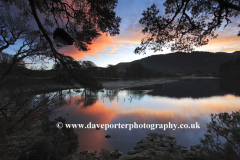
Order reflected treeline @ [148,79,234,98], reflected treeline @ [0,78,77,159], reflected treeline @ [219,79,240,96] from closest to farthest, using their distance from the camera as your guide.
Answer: reflected treeline @ [0,78,77,159] < reflected treeline @ [148,79,234,98] < reflected treeline @ [219,79,240,96]

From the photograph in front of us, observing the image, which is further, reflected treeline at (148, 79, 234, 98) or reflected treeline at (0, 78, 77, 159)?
reflected treeline at (148, 79, 234, 98)

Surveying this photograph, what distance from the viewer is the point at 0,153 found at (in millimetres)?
4863

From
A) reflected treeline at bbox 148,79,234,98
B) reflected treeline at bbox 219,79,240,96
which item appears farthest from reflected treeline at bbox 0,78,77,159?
reflected treeline at bbox 219,79,240,96

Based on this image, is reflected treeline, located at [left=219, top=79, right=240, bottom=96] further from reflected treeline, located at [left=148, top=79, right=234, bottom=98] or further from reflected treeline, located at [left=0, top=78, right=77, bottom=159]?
reflected treeline, located at [left=0, top=78, right=77, bottom=159]

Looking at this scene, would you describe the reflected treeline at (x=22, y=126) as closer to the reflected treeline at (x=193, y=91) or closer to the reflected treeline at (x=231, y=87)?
the reflected treeline at (x=193, y=91)

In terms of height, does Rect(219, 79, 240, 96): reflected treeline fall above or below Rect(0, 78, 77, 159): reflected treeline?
below

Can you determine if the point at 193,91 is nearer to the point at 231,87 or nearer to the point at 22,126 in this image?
the point at 231,87

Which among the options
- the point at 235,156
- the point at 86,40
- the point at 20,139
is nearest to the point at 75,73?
the point at 86,40

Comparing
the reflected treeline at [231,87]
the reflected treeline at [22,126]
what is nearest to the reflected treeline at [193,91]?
the reflected treeline at [231,87]

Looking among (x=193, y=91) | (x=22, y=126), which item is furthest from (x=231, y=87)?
(x=22, y=126)

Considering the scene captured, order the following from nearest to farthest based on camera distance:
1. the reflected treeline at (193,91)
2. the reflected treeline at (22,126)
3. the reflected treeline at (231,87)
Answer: the reflected treeline at (22,126), the reflected treeline at (193,91), the reflected treeline at (231,87)

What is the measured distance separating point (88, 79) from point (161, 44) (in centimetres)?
397

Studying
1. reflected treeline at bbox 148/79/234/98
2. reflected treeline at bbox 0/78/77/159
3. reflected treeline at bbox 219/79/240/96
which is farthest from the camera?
reflected treeline at bbox 219/79/240/96

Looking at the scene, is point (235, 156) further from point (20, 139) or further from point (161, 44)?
point (20, 139)
